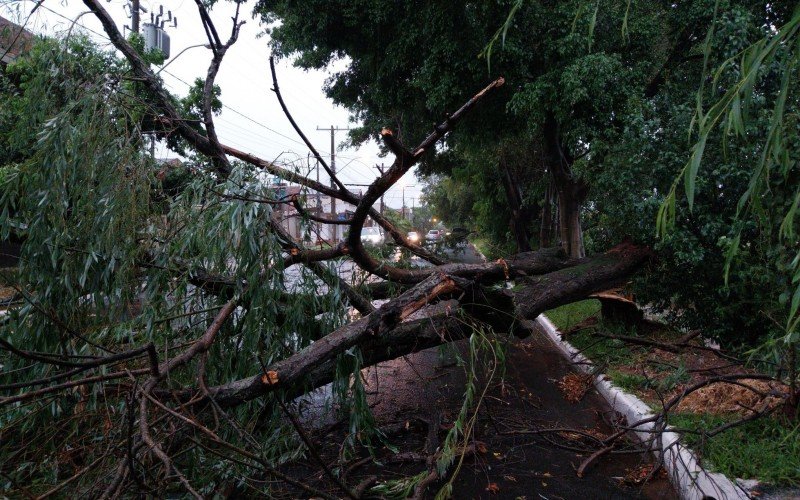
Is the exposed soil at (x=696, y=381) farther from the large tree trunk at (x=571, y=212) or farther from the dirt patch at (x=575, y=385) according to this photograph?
the large tree trunk at (x=571, y=212)

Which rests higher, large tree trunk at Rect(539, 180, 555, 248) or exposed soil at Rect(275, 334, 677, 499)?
large tree trunk at Rect(539, 180, 555, 248)

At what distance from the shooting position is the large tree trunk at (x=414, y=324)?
3518mm

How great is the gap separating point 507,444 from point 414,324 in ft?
4.36

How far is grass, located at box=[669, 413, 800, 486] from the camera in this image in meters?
3.39

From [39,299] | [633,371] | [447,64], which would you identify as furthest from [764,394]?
[447,64]

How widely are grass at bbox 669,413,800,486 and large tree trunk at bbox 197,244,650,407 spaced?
1.87 m

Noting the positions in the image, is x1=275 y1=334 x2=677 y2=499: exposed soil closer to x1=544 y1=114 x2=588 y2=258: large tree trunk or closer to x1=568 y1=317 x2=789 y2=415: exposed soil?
x1=568 y1=317 x2=789 y2=415: exposed soil

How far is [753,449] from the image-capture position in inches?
144

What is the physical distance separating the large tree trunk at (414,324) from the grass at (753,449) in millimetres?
1875

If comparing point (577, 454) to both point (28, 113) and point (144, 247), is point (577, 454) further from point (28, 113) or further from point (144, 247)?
point (28, 113)

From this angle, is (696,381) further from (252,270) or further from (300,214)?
(252,270)

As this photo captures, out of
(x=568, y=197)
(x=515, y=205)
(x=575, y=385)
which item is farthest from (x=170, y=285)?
(x=515, y=205)

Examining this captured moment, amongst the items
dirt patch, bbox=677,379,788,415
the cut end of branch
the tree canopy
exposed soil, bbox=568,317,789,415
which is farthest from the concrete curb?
the cut end of branch

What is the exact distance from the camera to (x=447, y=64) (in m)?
9.62
